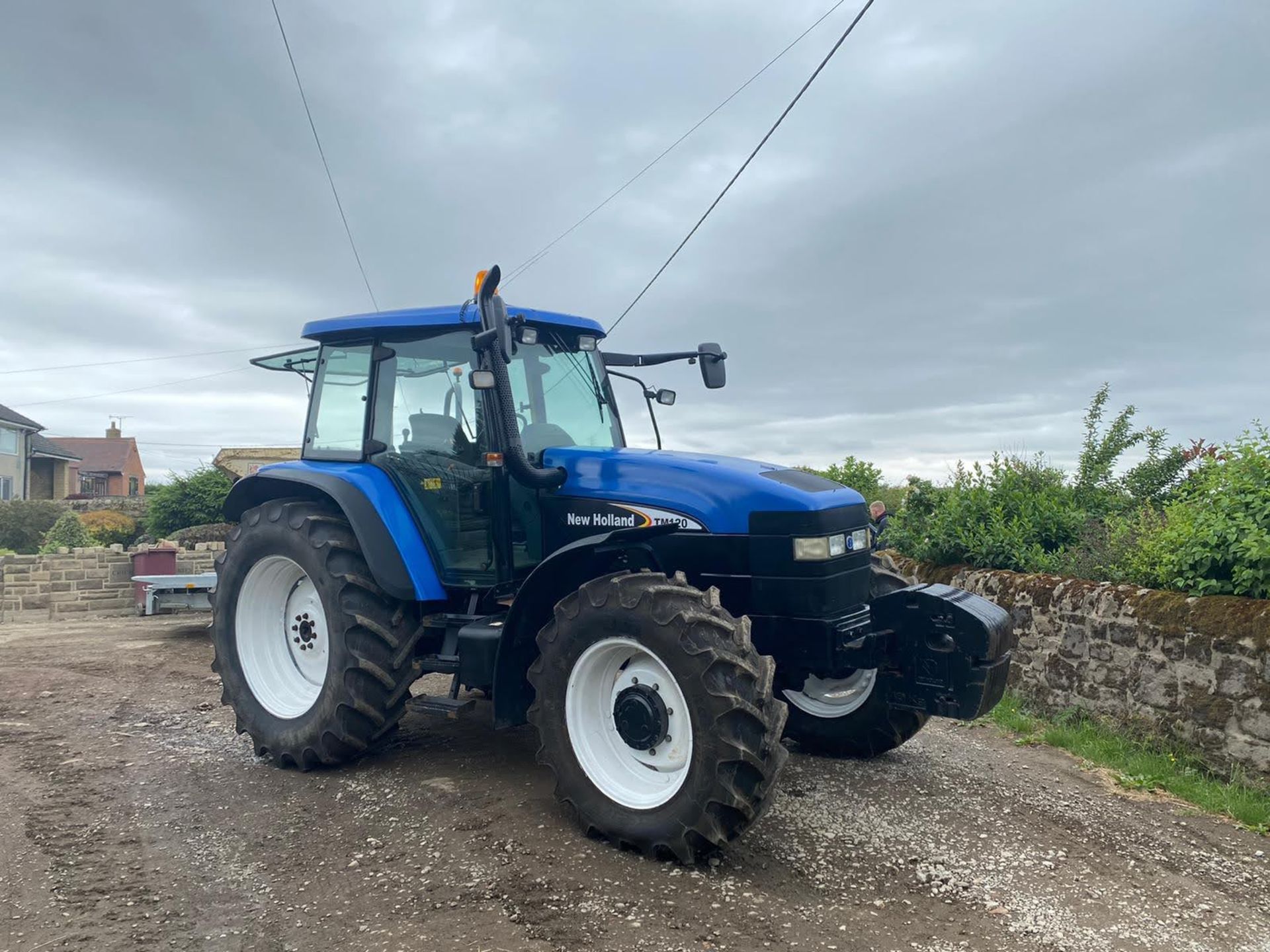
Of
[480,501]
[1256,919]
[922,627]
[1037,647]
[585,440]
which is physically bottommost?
[1256,919]

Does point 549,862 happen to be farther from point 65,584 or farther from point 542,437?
point 65,584

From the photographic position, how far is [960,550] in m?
8.06

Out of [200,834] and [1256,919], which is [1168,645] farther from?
[200,834]

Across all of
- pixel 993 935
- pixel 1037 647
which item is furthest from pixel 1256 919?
pixel 1037 647

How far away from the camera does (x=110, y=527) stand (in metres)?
25.2

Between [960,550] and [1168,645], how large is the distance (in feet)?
8.38

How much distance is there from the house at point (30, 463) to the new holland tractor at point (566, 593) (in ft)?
112

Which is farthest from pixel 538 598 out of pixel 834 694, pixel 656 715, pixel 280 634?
pixel 280 634

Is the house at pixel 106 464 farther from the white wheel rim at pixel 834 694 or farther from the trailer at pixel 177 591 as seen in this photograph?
the white wheel rim at pixel 834 694

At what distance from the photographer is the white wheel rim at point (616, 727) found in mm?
3990

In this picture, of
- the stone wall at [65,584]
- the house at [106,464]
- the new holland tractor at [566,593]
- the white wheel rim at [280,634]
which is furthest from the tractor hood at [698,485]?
the house at [106,464]

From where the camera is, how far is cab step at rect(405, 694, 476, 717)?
4781 millimetres

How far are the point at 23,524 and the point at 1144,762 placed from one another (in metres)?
30.0

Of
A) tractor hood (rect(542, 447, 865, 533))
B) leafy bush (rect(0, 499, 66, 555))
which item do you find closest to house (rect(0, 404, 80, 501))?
leafy bush (rect(0, 499, 66, 555))
